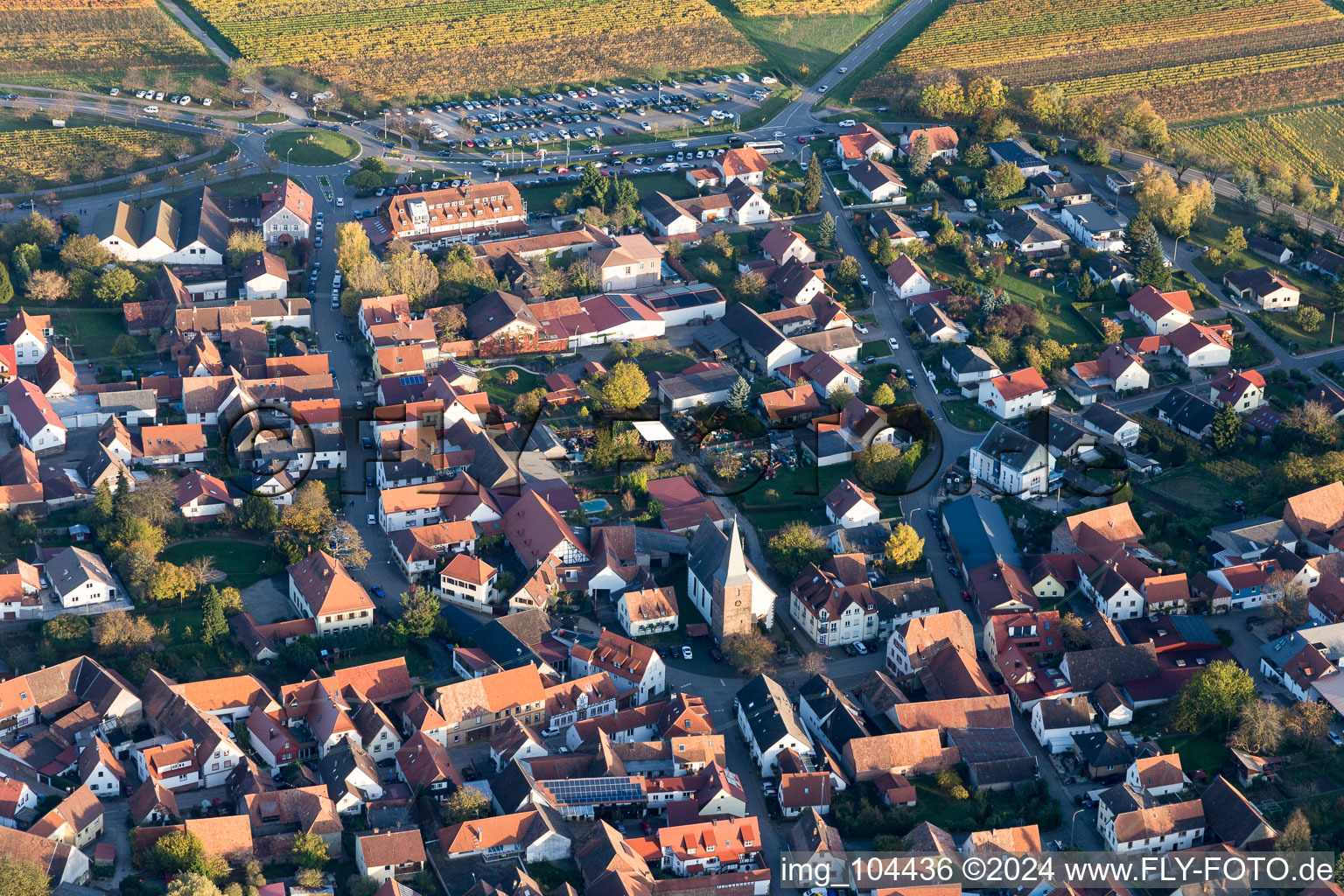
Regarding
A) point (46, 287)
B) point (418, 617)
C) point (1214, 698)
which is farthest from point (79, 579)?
point (1214, 698)

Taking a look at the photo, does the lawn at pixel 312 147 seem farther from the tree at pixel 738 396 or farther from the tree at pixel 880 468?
the tree at pixel 880 468

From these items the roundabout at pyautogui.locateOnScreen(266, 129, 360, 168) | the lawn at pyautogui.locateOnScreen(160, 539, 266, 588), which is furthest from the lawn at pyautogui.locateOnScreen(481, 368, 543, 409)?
the roundabout at pyautogui.locateOnScreen(266, 129, 360, 168)

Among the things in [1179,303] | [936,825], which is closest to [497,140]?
[1179,303]

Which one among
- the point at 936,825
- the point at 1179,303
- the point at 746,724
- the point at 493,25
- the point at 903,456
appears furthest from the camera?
the point at 493,25

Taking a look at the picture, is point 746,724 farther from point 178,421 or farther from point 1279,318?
point 1279,318

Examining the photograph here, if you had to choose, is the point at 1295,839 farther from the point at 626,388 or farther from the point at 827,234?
the point at 827,234

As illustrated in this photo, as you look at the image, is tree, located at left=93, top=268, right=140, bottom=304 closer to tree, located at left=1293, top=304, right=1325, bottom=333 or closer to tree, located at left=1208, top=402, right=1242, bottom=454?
tree, located at left=1208, top=402, right=1242, bottom=454
